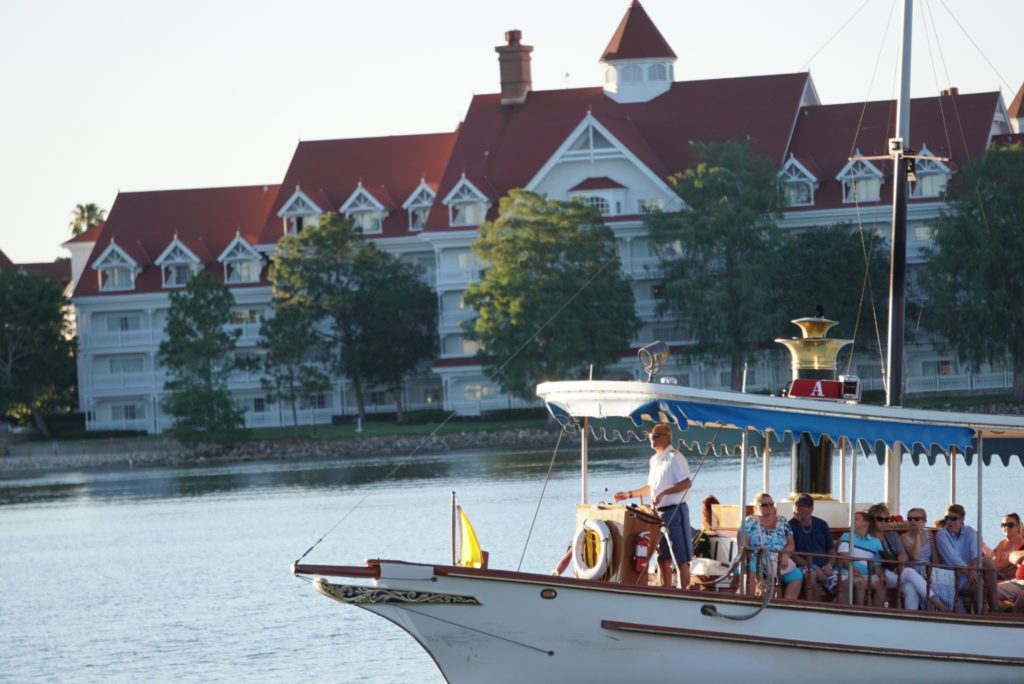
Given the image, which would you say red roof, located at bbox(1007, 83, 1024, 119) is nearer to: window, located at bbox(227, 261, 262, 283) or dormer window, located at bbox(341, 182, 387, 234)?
dormer window, located at bbox(341, 182, 387, 234)

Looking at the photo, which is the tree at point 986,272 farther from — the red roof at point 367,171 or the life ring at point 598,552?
the life ring at point 598,552

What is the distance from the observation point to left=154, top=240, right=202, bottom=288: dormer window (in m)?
108

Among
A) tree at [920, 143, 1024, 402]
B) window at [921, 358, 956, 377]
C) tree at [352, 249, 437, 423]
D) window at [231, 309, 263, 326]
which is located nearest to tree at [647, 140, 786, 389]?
tree at [920, 143, 1024, 402]

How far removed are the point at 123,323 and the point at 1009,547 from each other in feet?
302

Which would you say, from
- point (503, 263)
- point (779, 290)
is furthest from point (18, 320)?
point (779, 290)

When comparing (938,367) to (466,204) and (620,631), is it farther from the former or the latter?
(620,631)

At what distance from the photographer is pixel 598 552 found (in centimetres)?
2081

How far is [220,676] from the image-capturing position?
28797 millimetres

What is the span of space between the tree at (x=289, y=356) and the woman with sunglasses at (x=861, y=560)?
72.9m

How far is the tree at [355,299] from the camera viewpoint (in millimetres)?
97250

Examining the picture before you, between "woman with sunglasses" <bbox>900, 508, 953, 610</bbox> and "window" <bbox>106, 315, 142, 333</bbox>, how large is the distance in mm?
92465

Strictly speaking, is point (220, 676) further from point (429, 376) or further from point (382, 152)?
point (382, 152)

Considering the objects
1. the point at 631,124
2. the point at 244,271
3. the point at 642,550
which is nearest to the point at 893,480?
the point at 642,550

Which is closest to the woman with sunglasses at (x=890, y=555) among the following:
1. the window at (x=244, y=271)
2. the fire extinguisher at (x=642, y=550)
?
the fire extinguisher at (x=642, y=550)
